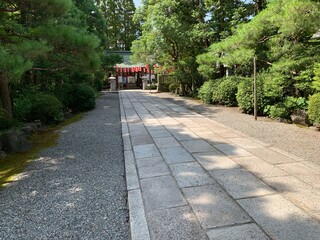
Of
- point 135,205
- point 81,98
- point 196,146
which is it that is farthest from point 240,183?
point 81,98

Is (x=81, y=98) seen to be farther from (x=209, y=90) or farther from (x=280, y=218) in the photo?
(x=280, y=218)

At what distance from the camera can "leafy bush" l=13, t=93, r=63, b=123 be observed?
6.83m

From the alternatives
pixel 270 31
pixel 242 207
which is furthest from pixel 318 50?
pixel 242 207

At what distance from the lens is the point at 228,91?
10117 millimetres

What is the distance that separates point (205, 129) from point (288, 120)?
8.35 feet

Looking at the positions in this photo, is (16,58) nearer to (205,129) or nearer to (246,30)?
(205,129)

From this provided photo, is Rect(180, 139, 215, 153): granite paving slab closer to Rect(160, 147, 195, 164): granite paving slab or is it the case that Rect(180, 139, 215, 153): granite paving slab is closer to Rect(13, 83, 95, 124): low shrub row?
Rect(160, 147, 195, 164): granite paving slab

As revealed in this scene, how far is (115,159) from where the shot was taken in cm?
428

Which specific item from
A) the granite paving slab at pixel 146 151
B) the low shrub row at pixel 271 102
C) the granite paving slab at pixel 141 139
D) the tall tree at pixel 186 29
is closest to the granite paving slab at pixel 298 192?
the granite paving slab at pixel 146 151

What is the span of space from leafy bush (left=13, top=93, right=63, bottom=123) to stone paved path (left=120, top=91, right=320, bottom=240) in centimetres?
337

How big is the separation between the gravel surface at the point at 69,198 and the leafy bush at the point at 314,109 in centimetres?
440

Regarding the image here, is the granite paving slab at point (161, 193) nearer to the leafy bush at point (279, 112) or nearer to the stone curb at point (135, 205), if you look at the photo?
the stone curb at point (135, 205)

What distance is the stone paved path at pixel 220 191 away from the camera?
2.19 meters

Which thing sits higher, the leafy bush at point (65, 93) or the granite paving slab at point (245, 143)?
the leafy bush at point (65, 93)
